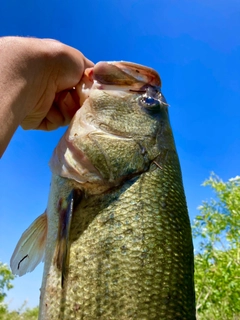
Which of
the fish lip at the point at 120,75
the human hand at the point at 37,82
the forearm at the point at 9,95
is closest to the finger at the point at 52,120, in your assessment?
the human hand at the point at 37,82

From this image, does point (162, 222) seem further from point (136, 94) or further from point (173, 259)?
point (136, 94)

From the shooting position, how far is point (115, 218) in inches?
85.3

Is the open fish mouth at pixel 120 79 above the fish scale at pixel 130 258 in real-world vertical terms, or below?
above

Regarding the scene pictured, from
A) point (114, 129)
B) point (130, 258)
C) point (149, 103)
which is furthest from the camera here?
point (149, 103)

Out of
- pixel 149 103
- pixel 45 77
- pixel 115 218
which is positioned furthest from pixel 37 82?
pixel 115 218

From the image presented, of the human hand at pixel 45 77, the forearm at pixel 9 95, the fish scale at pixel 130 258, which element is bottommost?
the fish scale at pixel 130 258

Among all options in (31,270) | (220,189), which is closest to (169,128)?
(31,270)

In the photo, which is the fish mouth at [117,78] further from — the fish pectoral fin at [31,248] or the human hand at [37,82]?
the fish pectoral fin at [31,248]

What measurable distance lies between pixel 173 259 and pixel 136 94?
4.21 ft

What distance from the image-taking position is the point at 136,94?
111 inches

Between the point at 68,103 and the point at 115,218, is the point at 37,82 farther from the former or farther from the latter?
the point at 115,218

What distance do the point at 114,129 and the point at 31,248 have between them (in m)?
0.98

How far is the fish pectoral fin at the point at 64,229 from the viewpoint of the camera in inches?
81.1

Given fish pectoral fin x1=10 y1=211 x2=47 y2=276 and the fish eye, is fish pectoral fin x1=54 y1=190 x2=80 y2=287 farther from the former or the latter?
the fish eye
